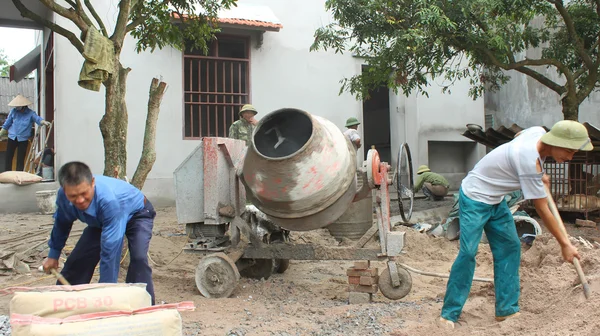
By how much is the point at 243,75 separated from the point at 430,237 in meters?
4.40

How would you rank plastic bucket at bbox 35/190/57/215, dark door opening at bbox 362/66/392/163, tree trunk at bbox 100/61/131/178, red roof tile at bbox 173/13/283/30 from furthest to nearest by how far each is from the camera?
dark door opening at bbox 362/66/392/163, red roof tile at bbox 173/13/283/30, plastic bucket at bbox 35/190/57/215, tree trunk at bbox 100/61/131/178

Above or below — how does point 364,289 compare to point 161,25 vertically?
below

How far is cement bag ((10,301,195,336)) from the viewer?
6.58 feet

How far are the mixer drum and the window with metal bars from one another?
4.67 m

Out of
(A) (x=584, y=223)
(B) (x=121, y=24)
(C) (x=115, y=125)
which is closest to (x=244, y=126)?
(C) (x=115, y=125)

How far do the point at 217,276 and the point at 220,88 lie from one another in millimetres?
5828

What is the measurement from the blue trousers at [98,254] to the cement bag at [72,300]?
0.90m

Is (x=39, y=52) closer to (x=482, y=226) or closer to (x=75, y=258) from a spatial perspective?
(x=75, y=258)

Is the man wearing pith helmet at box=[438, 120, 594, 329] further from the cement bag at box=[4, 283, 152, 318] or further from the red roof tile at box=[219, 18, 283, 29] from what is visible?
the red roof tile at box=[219, 18, 283, 29]

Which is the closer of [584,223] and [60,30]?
[60,30]

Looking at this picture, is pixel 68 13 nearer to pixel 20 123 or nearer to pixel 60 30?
pixel 60 30

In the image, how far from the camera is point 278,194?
154 inches

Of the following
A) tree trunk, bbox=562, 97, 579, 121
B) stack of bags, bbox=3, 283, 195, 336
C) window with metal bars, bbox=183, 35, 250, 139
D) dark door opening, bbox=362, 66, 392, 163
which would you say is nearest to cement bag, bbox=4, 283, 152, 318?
stack of bags, bbox=3, 283, 195, 336

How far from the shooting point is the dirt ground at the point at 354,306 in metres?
3.22
